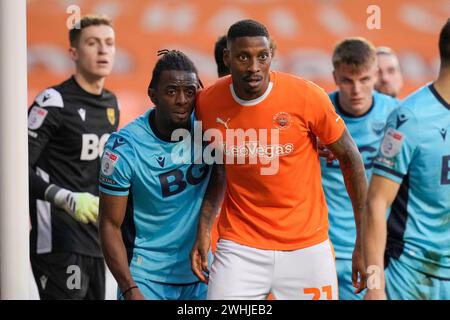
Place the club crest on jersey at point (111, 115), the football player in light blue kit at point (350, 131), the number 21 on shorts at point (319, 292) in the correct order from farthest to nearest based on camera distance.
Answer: the club crest on jersey at point (111, 115) < the football player in light blue kit at point (350, 131) < the number 21 on shorts at point (319, 292)

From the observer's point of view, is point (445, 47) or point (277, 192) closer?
A: point (277, 192)

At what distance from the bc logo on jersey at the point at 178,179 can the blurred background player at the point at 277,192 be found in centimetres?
22

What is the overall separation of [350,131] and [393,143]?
3.69ft

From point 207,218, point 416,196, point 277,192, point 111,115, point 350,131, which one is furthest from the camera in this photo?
point 111,115

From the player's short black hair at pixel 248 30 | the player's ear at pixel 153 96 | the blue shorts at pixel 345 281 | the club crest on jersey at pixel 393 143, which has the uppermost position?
the player's short black hair at pixel 248 30

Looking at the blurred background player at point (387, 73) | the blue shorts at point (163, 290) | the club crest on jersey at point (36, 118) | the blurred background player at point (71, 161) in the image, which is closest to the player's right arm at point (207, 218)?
the blue shorts at point (163, 290)

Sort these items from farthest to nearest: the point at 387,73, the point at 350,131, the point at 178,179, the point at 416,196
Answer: the point at 387,73 → the point at 350,131 → the point at 416,196 → the point at 178,179

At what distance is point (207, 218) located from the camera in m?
4.68

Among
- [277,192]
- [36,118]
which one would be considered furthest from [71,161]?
[277,192]

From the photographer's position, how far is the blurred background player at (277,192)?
4.52m

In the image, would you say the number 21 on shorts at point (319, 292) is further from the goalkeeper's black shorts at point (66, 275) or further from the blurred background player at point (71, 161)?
the goalkeeper's black shorts at point (66, 275)

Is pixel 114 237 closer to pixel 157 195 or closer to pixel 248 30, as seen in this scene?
pixel 157 195

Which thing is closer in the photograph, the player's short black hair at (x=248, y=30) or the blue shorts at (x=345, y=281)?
the player's short black hair at (x=248, y=30)

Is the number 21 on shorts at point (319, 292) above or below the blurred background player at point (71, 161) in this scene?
below
